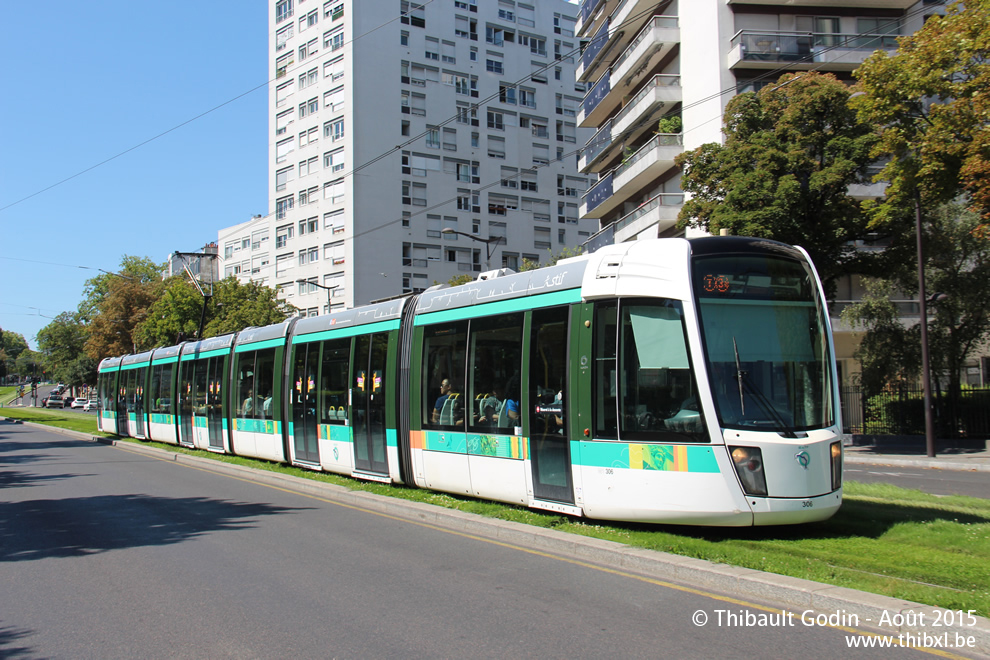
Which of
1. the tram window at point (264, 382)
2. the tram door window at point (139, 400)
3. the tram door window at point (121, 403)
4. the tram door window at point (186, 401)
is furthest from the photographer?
the tram door window at point (121, 403)

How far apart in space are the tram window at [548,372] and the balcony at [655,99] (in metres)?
28.1

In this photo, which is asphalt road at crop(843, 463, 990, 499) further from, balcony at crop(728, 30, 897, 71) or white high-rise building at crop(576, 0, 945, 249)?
balcony at crop(728, 30, 897, 71)

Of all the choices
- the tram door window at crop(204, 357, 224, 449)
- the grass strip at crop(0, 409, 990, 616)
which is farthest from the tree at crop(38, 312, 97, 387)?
the grass strip at crop(0, 409, 990, 616)

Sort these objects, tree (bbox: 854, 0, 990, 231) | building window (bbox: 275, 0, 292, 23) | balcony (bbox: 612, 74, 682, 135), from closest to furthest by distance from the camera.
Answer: tree (bbox: 854, 0, 990, 231) < balcony (bbox: 612, 74, 682, 135) < building window (bbox: 275, 0, 292, 23)

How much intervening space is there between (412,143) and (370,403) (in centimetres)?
5310

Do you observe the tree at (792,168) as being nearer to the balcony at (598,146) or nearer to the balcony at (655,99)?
the balcony at (655,99)

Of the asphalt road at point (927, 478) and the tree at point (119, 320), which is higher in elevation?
the tree at point (119, 320)

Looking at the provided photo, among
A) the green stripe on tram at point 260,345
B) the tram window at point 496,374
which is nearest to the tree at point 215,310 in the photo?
the green stripe on tram at point 260,345

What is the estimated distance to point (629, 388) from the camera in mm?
8312

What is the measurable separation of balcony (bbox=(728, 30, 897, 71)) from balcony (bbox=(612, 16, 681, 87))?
13.5 feet

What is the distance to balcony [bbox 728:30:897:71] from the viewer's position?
102 feet

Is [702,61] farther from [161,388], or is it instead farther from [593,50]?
[161,388]

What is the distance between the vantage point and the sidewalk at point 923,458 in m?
18.6

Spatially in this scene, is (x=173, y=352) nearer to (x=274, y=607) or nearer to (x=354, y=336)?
(x=354, y=336)
